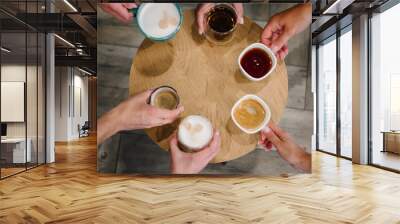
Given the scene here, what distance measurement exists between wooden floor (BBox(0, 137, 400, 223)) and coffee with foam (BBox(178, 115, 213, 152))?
51cm

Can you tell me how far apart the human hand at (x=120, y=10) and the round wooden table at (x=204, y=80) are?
1.72 feet

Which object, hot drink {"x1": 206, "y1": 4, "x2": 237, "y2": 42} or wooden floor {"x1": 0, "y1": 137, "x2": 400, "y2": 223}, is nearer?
wooden floor {"x1": 0, "y1": 137, "x2": 400, "y2": 223}

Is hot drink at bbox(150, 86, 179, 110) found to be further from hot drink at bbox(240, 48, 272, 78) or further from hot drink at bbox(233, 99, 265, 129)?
hot drink at bbox(240, 48, 272, 78)

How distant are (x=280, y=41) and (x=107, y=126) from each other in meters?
2.93

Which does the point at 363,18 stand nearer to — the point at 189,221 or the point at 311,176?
the point at 311,176

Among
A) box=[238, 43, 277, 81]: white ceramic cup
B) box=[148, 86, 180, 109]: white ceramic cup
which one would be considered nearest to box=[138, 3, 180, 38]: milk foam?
box=[148, 86, 180, 109]: white ceramic cup

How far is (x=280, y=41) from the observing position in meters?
5.48

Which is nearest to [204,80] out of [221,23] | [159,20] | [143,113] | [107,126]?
[221,23]

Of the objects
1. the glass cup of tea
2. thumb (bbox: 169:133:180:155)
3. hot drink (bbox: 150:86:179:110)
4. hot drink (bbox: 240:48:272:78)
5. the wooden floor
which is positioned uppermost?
the glass cup of tea

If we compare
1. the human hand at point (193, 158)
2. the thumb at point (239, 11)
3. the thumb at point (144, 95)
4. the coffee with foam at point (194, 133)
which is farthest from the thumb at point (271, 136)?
the thumb at point (144, 95)

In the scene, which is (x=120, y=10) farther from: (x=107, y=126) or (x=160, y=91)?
(x=107, y=126)

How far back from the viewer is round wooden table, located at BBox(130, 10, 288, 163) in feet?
17.7

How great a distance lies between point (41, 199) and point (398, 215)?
3.75 m

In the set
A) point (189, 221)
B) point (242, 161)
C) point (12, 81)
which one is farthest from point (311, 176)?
point (12, 81)
